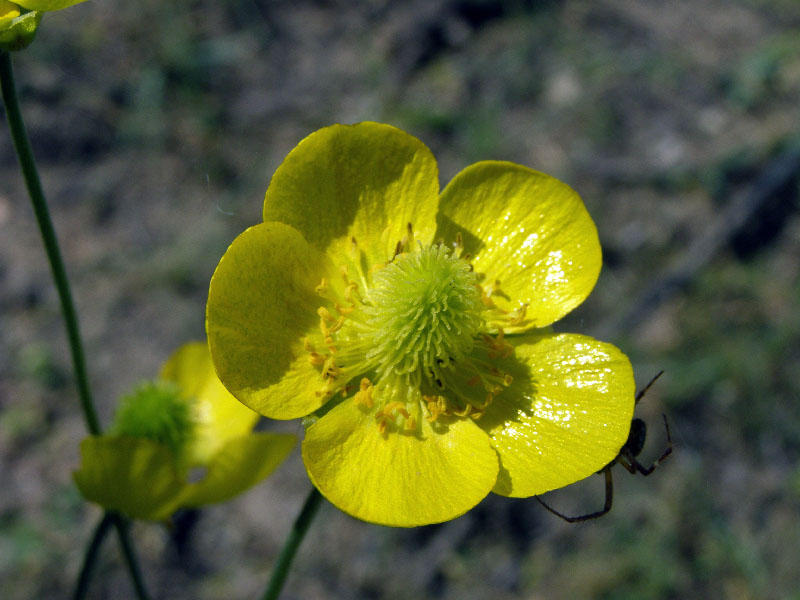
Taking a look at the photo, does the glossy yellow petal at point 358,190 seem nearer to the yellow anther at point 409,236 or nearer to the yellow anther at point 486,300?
the yellow anther at point 409,236

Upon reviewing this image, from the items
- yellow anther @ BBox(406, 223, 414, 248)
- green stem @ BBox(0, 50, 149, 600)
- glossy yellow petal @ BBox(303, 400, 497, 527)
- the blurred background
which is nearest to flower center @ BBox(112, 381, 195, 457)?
green stem @ BBox(0, 50, 149, 600)

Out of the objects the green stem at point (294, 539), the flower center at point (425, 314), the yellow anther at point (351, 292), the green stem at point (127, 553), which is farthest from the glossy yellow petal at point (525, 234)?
the green stem at point (127, 553)

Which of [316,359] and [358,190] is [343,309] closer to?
[316,359]

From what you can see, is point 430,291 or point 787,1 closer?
point 430,291

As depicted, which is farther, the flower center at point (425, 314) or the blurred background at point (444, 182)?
the blurred background at point (444, 182)

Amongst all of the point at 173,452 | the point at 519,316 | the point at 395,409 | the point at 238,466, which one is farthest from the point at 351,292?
the point at 173,452

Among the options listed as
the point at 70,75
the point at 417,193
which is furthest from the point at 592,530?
the point at 70,75

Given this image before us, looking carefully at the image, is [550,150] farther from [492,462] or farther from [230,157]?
[492,462]
